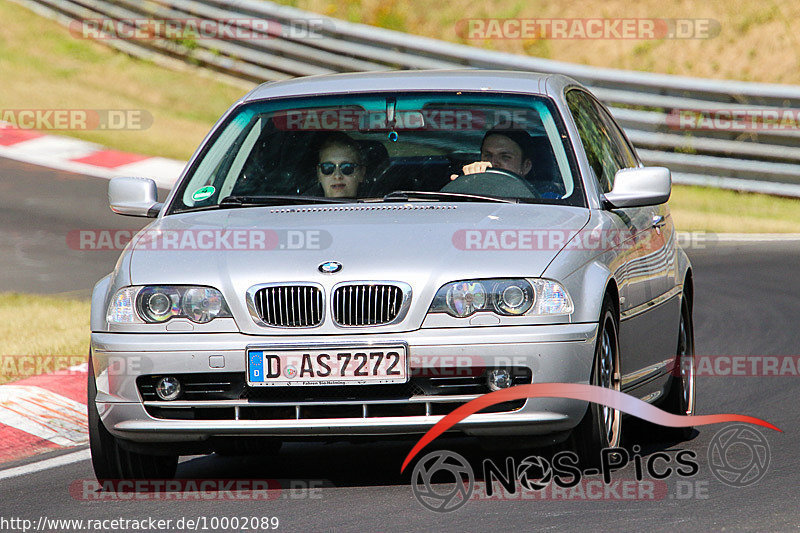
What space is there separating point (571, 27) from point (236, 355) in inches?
692

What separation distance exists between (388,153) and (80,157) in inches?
450

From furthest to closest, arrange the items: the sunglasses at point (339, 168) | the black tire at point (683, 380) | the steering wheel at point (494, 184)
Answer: the black tire at point (683, 380) → the sunglasses at point (339, 168) → the steering wheel at point (494, 184)

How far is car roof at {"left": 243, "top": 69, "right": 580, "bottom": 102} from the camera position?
7.23 m

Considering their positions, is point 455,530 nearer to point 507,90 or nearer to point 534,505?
point 534,505

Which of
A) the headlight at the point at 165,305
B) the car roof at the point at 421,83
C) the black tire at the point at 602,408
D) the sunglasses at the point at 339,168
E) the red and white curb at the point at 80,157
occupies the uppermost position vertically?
the car roof at the point at 421,83

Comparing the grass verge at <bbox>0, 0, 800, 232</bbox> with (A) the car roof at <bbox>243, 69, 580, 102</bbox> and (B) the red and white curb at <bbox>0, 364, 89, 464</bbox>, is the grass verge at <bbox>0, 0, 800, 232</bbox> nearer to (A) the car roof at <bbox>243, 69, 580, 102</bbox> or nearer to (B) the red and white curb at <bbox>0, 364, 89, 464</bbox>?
(A) the car roof at <bbox>243, 69, 580, 102</bbox>

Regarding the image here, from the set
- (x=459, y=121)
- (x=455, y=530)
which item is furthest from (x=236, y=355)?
(x=459, y=121)

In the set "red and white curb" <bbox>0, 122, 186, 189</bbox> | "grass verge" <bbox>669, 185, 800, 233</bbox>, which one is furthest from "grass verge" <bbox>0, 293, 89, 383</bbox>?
"grass verge" <bbox>669, 185, 800, 233</bbox>

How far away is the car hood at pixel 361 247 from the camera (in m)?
5.84

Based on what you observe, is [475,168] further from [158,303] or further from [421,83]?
[158,303]

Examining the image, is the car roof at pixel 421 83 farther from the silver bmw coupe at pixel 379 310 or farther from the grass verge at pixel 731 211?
the grass verge at pixel 731 211

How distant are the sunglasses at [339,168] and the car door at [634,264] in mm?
1021

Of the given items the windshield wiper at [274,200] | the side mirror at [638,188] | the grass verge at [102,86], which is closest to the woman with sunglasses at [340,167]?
the windshield wiper at [274,200]

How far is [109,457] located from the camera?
6238mm
